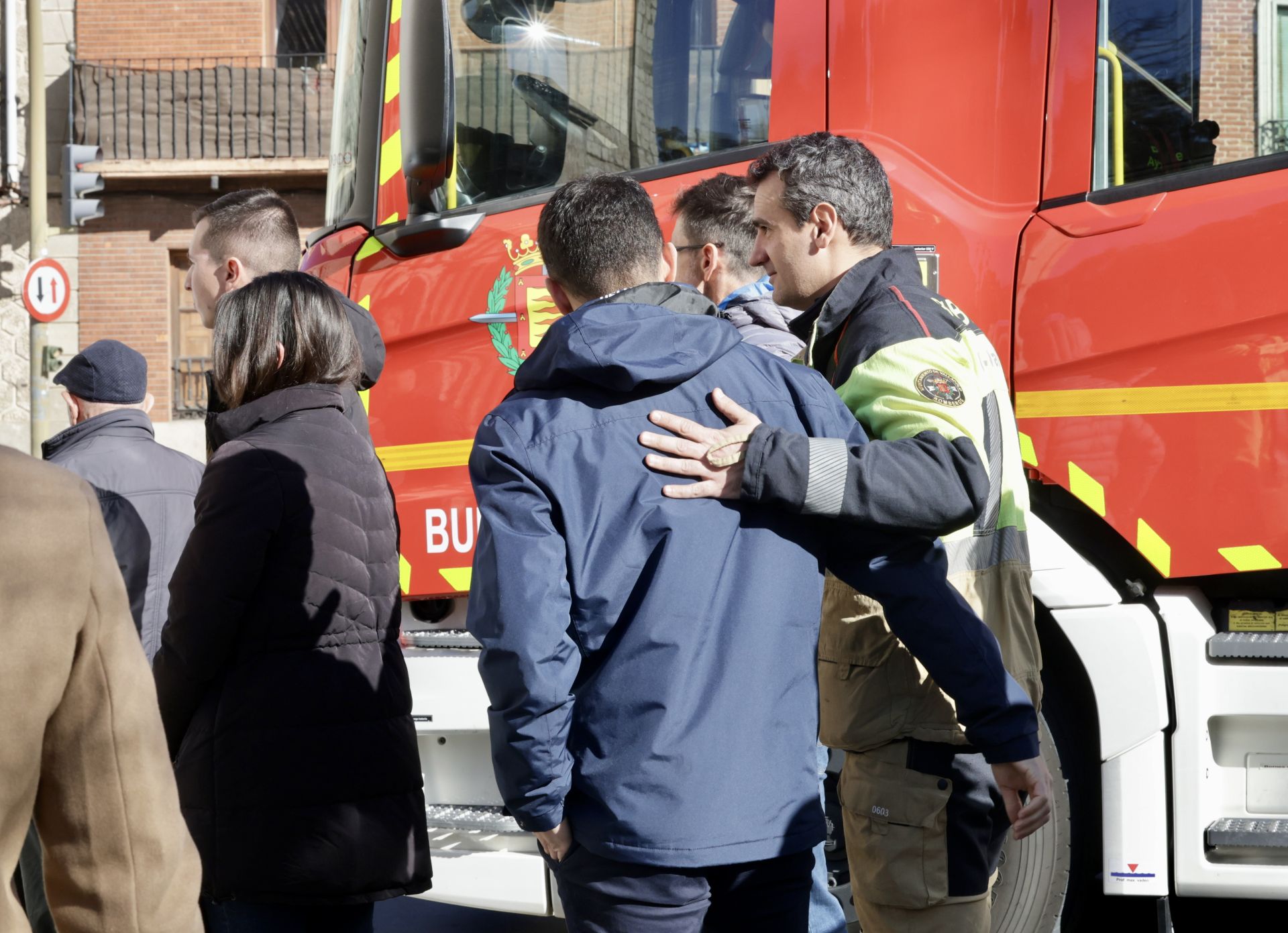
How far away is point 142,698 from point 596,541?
761 millimetres

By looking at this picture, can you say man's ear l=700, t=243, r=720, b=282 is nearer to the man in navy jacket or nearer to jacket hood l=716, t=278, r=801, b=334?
jacket hood l=716, t=278, r=801, b=334

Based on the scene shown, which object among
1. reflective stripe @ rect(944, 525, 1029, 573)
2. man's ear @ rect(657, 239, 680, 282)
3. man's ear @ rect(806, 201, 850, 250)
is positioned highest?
man's ear @ rect(806, 201, 850, 250)

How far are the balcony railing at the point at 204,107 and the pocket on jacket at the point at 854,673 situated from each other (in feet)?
52.8

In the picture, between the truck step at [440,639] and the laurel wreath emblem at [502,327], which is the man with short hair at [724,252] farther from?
the truck step at [440,639]

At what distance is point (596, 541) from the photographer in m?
1.87

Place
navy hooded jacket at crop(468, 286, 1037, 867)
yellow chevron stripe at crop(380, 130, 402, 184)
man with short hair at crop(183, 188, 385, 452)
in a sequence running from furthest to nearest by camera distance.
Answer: yellow chevron stripe at crop(380, 130, 402, 184), man with short hair at crop(183, 188, 385, 452), navy hooded jacket at crop(468, 286, 1037, 867)

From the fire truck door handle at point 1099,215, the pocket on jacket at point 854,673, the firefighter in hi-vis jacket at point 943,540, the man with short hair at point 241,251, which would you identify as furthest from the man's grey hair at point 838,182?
the man with short hair at point 241,251

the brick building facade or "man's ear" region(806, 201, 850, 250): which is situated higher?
the brick building facade

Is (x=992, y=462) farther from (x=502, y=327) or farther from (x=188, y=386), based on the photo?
(x=188, y=386)

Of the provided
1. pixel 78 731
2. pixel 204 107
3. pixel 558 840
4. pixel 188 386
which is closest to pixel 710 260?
pixel 558 840

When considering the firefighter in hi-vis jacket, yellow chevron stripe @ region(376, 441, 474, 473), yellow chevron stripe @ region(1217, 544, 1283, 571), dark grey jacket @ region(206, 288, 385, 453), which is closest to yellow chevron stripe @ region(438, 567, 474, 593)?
yellow chevron stripe @ region(376, 441, 474, 473)

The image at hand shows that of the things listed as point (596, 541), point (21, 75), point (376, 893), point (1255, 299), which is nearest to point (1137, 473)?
point (1255, 299)

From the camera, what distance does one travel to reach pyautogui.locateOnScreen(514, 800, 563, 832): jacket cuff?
183 centimetres

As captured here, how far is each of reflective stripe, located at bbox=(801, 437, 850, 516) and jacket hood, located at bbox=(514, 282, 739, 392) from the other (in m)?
0.21
